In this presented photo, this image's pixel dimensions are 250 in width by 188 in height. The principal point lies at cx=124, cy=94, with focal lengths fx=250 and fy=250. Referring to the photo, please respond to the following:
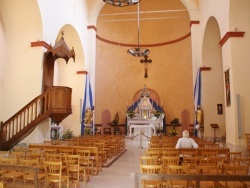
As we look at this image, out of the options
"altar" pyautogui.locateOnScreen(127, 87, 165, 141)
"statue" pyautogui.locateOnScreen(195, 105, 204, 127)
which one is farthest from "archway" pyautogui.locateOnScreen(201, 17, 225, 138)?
"altar" pyautogui.locateOnScreen(127, 87, 165, 141)

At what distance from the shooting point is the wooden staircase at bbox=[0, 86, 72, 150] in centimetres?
940

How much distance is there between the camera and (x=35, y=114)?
9.67 meters

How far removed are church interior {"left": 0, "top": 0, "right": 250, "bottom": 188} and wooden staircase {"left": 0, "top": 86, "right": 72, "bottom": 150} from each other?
38mm

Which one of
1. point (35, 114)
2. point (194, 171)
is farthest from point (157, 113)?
point (194, 171)

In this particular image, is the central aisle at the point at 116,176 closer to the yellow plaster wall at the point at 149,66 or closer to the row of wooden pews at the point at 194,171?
the row of wooden pews at the point at 194,171

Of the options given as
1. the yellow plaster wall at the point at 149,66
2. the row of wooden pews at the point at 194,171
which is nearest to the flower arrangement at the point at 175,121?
the yellow plaster wall at the point at 149,66

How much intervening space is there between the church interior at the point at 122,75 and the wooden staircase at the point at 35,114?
0.13 ft

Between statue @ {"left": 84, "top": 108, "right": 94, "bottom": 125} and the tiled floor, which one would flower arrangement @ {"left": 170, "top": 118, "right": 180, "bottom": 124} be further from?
the tiled floor

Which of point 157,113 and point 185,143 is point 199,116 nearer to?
point 157,113

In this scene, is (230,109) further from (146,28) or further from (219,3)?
(146,28)

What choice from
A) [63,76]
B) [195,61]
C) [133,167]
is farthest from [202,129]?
[63,76]

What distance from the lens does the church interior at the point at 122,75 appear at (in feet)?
32.6

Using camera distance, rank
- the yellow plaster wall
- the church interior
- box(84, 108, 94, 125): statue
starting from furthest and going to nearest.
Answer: the yellow plaster wall → box(84, 108, 94, 125): statue → the church interior

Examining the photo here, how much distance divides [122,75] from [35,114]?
506 inches
